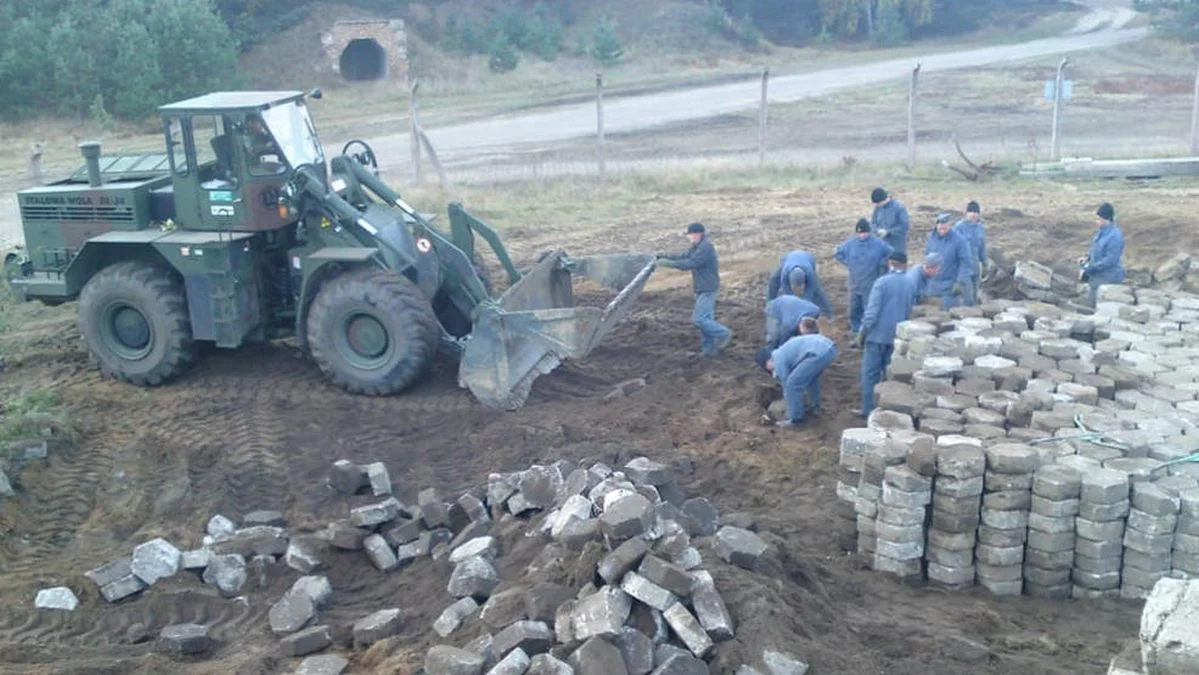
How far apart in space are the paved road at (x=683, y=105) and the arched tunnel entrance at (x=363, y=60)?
8592 millimetres

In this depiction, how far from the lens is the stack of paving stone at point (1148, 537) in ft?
24.2

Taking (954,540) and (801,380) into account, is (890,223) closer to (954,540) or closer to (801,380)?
(801,380)

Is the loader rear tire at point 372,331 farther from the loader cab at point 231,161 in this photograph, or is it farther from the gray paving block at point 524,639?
the gray paving block at point 524,639

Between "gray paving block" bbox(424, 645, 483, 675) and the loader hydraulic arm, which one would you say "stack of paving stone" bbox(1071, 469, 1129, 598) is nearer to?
"gray paving block" bbox(424, 645, 483, 675)

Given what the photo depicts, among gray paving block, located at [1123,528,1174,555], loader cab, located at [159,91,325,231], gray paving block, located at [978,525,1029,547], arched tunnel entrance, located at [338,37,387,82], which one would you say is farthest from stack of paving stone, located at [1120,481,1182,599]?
arched tunnel entrance, located at [338,37,387,82]

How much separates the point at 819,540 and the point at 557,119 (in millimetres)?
23128

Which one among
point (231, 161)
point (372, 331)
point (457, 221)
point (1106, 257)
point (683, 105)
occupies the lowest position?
A: point (372, 331)

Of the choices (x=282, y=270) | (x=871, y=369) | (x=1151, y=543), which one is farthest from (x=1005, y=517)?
(x=282, y=270)

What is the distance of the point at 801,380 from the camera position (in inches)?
405

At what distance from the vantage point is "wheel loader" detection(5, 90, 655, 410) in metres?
10.6

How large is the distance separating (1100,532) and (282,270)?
7449 millimetres

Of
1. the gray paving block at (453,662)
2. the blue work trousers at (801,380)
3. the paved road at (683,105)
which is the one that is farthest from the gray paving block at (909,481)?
the paved road at (683,105)

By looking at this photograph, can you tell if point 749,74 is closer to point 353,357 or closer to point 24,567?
point 353,357

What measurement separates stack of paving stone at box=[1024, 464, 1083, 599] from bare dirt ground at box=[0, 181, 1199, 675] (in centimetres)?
13
